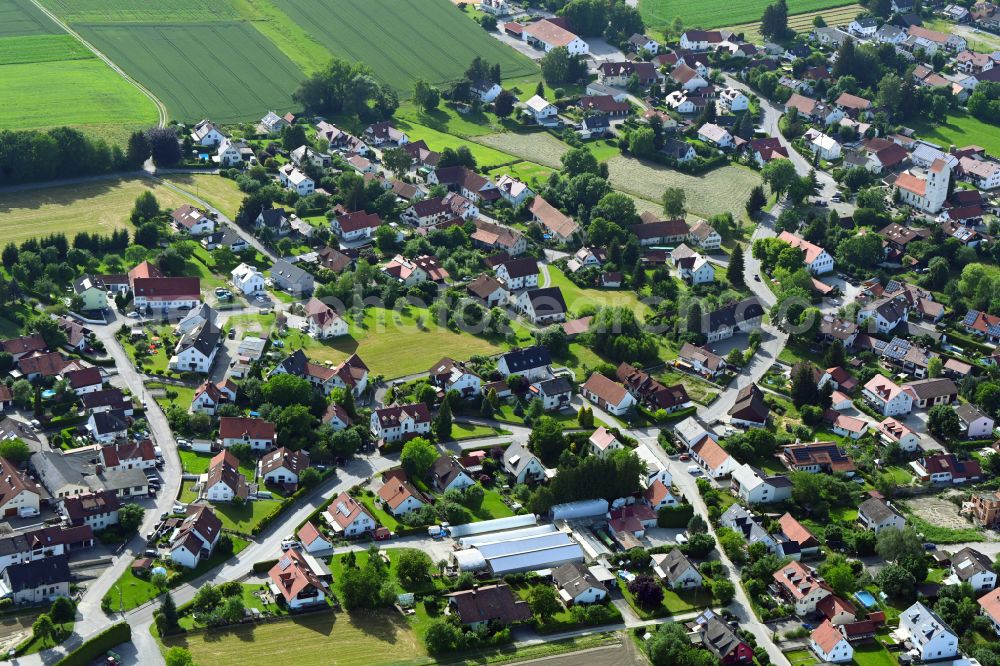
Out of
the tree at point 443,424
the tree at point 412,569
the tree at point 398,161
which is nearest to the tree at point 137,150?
the tree at point 398,161

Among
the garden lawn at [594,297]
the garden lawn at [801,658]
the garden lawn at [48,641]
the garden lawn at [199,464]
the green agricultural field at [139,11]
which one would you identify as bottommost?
the garden lawn at [594,297]

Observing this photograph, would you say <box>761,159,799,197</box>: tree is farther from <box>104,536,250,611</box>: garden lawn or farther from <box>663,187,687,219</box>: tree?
<box>104,536,250,611</box>: garden lawn

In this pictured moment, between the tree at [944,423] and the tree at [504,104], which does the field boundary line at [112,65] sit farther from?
the tree at [944,423]

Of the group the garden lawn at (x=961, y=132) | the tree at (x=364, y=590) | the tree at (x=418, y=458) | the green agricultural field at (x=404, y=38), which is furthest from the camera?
the green agricultural field at (x=404, y=38)

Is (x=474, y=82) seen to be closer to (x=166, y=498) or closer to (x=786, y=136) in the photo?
(x=786, y=136)

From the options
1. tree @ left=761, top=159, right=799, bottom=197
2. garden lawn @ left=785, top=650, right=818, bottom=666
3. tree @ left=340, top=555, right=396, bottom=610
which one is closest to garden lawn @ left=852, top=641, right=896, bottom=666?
garden lawn @ left=785, top=650, right=818, bottom=666

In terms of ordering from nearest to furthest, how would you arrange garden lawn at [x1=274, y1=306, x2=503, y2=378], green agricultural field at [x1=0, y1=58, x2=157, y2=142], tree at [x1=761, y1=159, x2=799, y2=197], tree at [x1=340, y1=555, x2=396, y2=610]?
1. tree at [x1=340, y1=555, x2=396, y2=610]
2. garden lawn at [x1=274, y1=306, x2=503, y2=378]
3. tree at [x1=761, y1=159, x2=799, y2=197]
4. green agricultural field at [x1=0, y1=58, x2=157, y2=142]
